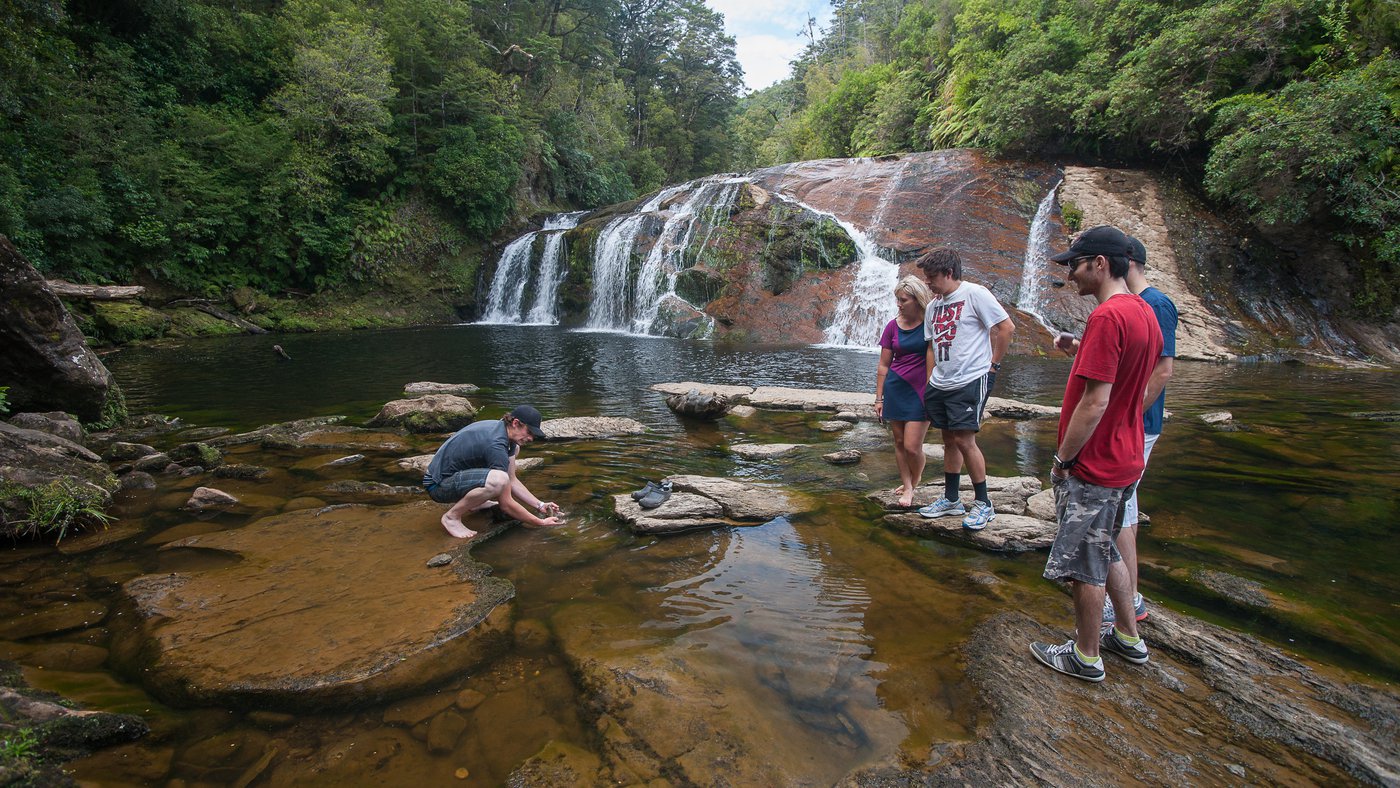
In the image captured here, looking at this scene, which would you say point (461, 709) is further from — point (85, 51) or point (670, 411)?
point (85, 51)

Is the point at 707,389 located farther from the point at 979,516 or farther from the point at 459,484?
the point at 979,516

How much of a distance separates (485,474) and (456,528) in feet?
1.41

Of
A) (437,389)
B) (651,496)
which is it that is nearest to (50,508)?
(651,496)

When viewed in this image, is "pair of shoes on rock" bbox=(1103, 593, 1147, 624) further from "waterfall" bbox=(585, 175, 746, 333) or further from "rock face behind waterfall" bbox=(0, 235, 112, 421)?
"waterfall" bbox=(585, 175, 746, 333)

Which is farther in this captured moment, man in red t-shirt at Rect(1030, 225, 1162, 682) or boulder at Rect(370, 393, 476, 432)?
boulder at Rect(370, 393, 476, 432)

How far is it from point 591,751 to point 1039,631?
2264 millimetres

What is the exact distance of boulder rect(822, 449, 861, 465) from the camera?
5832mm

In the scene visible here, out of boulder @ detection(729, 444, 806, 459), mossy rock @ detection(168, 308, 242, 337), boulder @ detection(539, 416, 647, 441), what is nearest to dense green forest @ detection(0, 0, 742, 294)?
mossy rock @ detection(168, 308, 242, 337)

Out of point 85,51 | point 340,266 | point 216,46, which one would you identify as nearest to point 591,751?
point 340,266

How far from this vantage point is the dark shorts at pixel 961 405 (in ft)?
13.0

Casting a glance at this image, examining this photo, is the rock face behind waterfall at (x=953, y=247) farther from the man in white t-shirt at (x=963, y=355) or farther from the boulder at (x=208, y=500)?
the boulder at (x=208, y=500)

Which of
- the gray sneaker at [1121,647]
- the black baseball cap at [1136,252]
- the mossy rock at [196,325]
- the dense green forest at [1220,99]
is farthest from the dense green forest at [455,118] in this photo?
the gray sneaker at [1121,647]

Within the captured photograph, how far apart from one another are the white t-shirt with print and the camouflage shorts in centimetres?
156

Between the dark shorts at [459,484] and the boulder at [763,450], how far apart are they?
2827mm
